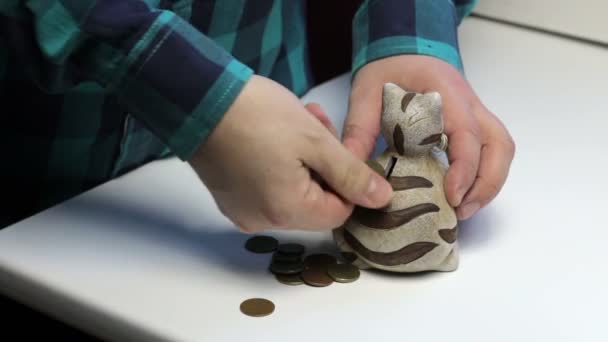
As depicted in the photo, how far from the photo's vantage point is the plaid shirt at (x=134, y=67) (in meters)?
0.47

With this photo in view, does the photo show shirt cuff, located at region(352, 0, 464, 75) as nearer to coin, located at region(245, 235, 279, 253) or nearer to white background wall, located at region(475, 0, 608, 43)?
coin, located at region(245, 235, 279, 253)

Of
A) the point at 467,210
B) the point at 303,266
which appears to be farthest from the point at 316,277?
the point at 467,210

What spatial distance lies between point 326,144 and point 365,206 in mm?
48

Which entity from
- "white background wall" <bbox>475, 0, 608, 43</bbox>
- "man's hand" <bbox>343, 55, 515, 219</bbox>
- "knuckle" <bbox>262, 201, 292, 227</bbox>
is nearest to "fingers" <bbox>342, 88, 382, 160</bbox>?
"man's hand" <bbox>343, 55, 515, 219</bbox>

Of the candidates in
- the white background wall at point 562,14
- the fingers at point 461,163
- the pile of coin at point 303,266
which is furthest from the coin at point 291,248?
the white background wall at point 562,14

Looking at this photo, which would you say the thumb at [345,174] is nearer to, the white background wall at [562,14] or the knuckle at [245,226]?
the knuckle at [245,226]

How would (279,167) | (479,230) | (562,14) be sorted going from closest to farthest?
(279,167), (479,230), (562,14)

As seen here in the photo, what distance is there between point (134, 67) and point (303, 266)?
167 mm

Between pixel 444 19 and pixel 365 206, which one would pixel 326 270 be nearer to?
pixel 365 206

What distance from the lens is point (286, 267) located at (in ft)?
1.65

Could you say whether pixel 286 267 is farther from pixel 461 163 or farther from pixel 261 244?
pixel 461 163

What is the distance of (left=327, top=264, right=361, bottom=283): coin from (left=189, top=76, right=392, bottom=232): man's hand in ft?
0.12

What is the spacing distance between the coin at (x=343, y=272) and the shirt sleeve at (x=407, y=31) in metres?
0.21

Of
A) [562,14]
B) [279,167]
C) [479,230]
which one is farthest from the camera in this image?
[562,14]
